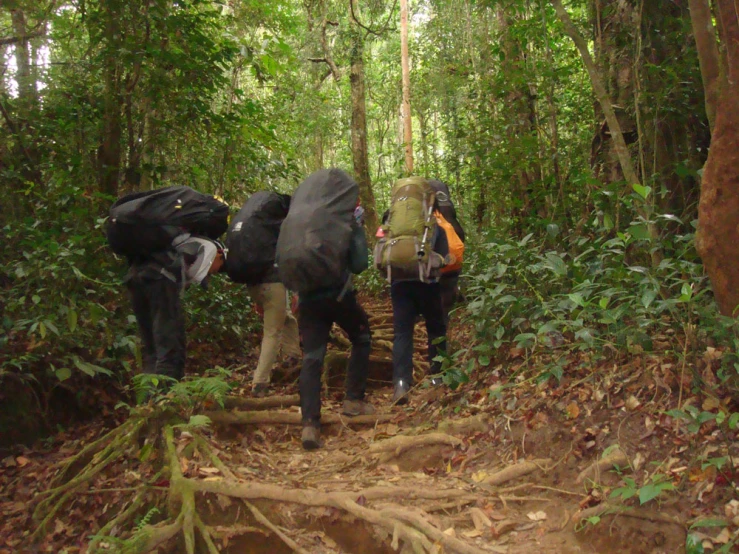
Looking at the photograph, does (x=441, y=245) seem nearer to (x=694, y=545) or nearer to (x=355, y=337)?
(x=355, y=337)

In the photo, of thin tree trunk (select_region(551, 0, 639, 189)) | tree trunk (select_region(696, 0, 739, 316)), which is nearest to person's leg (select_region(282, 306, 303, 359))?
thin tree trunk (select_region(551, 0, 639, 189))

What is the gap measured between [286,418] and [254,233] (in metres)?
1.56

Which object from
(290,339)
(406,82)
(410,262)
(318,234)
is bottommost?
(290,339)

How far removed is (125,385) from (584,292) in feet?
13.4

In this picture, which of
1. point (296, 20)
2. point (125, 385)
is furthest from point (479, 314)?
point (296, 20)

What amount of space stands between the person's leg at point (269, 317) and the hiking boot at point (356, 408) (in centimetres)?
99

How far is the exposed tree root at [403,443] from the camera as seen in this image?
13.4 ft

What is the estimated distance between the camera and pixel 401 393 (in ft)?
17.2

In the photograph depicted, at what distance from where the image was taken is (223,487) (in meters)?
3.48

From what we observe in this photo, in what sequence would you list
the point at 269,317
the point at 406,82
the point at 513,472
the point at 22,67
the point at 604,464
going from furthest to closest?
the point at 406,82 < the point at 22,67 < the point at 269,317 < the point at 513,472 < the point at 604,464

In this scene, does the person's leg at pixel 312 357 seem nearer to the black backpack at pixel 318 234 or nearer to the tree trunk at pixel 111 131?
the black backpack at pixel 318 234

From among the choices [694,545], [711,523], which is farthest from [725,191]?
[694,545]

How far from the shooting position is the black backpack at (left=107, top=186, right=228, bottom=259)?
4.52 metres

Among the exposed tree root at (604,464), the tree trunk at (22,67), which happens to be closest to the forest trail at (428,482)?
the exposed tree root at (604,464)
